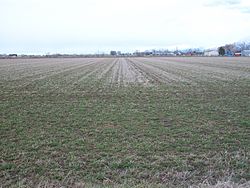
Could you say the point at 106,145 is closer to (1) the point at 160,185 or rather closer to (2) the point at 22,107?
(1) the point at 160,185

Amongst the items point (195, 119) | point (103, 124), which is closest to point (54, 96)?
point (103, 124)

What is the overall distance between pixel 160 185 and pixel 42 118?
23.5 ft

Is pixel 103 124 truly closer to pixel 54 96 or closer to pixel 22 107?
pixel 22 107

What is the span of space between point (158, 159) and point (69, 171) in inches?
87.6

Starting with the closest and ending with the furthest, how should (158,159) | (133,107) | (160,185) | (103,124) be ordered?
(160,185)
(158,159)
(103,124)
(133,107)

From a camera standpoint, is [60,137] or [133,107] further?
[133,107]

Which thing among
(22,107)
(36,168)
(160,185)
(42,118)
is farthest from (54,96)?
(160,185)

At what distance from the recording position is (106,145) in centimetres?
803

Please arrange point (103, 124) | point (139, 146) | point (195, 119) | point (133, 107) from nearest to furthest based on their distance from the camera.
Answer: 1. point (139, 146)
2. point (103, 124)
3. point (195, 119)
4. point (133, 107)

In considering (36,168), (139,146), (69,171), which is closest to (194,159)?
(139,146)

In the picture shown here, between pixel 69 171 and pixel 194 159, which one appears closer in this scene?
pixel 69 171

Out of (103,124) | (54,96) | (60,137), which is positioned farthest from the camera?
(54,96)

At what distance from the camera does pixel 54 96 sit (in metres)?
16.9

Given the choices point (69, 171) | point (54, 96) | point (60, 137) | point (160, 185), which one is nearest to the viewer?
point (160, 185)
